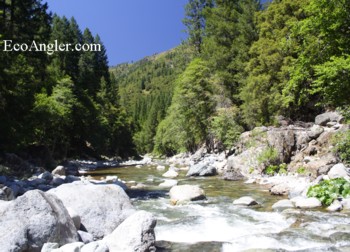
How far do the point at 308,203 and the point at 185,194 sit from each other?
4.48 meters

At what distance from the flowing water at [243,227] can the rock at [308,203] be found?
2.00ft

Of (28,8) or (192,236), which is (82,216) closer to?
(192,236)

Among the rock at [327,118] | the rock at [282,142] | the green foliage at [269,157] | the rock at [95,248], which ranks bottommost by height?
the rock at [95,248]

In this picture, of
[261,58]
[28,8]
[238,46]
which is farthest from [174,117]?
[28,8]

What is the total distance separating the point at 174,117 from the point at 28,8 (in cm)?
2280

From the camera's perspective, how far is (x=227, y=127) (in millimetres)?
32719

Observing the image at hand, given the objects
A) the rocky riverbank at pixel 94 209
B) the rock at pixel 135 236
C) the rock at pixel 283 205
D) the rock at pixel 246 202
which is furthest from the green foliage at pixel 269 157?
the rock at pixel 135 236


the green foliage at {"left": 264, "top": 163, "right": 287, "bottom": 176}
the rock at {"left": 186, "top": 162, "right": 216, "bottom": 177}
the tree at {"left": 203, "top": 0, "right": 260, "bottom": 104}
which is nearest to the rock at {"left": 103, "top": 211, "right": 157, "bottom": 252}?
the green foliage at {"left": 264, "top": 163, "right": 287, "bottom": 176}

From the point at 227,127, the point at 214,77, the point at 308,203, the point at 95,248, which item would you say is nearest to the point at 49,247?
the point at 95,248

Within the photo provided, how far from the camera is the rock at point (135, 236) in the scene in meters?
6.92

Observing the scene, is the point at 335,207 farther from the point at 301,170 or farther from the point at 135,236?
the point at 301,170

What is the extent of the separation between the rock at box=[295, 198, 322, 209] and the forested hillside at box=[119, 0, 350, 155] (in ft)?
15.8

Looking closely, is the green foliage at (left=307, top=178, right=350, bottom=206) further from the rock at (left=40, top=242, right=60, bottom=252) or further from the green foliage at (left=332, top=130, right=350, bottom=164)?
the rock at (left=40, top=242, right=60, bottom=252)

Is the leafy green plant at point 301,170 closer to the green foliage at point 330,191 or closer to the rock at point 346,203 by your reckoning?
the green foliage at point 330,191
